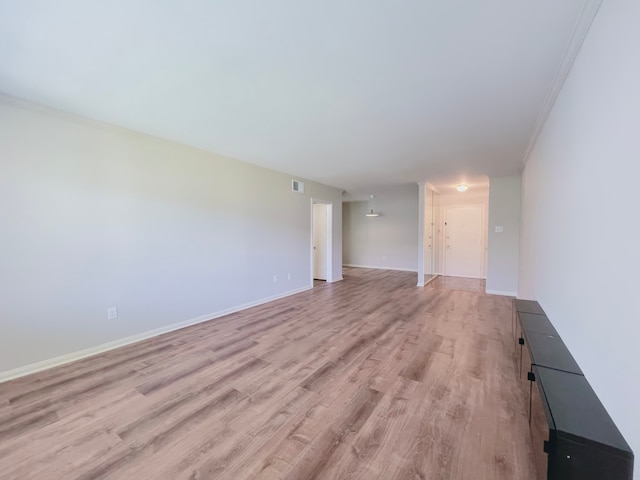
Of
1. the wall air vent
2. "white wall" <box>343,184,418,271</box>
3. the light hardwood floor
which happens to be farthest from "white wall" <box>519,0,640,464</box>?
"white wall" <box>343,184,418,271</box>

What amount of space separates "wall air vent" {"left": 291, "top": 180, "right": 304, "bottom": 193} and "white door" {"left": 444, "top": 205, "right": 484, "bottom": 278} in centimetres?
473

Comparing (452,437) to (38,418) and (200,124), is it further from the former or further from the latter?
(200,124)

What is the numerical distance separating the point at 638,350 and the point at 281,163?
453 centimetres

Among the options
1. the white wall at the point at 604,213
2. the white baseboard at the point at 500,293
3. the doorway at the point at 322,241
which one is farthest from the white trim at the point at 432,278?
the white wall at the point at 604,213

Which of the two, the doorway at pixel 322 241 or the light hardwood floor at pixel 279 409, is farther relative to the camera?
the doorway at pixel 322 241

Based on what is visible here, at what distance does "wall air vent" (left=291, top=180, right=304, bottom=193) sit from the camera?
19.1 feet

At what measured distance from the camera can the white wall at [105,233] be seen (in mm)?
2557

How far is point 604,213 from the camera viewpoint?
1302 mm

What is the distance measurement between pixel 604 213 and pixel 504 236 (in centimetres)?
523

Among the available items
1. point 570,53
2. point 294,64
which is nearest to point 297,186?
point 294,64

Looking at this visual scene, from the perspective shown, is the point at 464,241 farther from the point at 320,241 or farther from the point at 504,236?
the point at 320,241

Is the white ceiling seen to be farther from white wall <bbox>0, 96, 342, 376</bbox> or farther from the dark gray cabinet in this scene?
the dark gray cabinet

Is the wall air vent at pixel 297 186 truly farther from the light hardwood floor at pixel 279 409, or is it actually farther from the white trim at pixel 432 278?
the white trim at pixel 432 278

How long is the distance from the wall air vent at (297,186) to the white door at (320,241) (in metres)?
1.54
